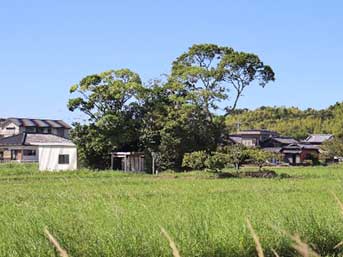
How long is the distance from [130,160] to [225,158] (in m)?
9.05

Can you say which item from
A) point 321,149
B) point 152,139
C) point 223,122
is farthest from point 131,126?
point 321,149

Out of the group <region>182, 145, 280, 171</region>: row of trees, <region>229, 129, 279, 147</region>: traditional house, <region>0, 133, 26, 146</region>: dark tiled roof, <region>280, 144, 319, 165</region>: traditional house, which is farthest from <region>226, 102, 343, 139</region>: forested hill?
<region>182, 145, 280, 171</region>: row of trees

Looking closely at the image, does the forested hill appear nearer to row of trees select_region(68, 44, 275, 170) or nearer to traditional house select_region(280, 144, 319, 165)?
traditional house select_region(280, 144, 319, 165)

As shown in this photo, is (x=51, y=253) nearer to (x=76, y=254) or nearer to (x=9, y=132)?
(x=76, y=254)

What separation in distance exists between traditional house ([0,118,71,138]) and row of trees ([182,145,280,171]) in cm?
4080

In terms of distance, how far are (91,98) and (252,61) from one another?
13076mm

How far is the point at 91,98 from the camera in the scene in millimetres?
42531

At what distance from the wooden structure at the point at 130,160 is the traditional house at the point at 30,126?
3388 centimetres

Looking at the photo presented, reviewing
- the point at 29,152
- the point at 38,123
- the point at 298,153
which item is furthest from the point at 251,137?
the point at 29,152

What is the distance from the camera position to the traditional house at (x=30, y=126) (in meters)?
73.4

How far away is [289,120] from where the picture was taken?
320ft

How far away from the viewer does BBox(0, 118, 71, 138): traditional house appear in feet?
241

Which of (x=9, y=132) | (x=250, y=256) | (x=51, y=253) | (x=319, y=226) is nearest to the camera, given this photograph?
(x=51, y=253)

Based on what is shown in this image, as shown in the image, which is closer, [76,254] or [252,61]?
[76,254]
